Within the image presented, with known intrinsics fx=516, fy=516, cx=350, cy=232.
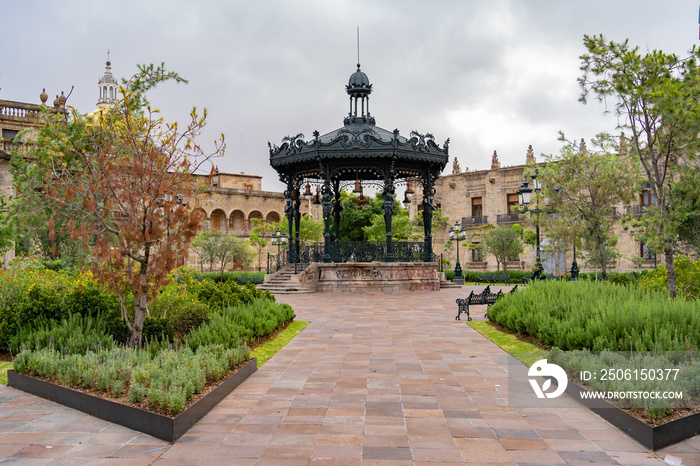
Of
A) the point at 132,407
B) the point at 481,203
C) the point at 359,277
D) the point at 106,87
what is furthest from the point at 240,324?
the point at 106,87

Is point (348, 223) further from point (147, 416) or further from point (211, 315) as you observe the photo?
point (147, 416)

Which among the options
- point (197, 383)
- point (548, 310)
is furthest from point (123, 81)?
point (548, 310)

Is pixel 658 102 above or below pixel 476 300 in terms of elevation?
above

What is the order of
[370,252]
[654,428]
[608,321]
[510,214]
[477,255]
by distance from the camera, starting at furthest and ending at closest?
[477,255], [510,214], [370,252], [608,321], [654,428]

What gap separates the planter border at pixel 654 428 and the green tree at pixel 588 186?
1324 centimetres

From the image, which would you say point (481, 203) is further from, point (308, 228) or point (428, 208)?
point (428, 208)

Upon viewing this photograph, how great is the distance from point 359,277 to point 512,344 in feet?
40.7

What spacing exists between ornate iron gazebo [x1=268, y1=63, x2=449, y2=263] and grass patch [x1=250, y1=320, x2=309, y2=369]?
900 cm

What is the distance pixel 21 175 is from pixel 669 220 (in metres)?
21.0

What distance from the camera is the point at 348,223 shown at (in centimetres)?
4172

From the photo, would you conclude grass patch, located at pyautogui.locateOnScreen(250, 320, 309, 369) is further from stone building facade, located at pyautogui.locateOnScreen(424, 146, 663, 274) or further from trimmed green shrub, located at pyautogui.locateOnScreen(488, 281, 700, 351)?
stone building facade, located at pyautogui.locateOnScreen(424, 146, 663, 274)

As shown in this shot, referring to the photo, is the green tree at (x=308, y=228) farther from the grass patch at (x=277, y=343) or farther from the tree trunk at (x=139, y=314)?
the tree trunk at (x=139, y=314)

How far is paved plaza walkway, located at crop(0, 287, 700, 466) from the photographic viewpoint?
4195 mm

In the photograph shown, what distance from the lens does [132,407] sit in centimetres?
499
